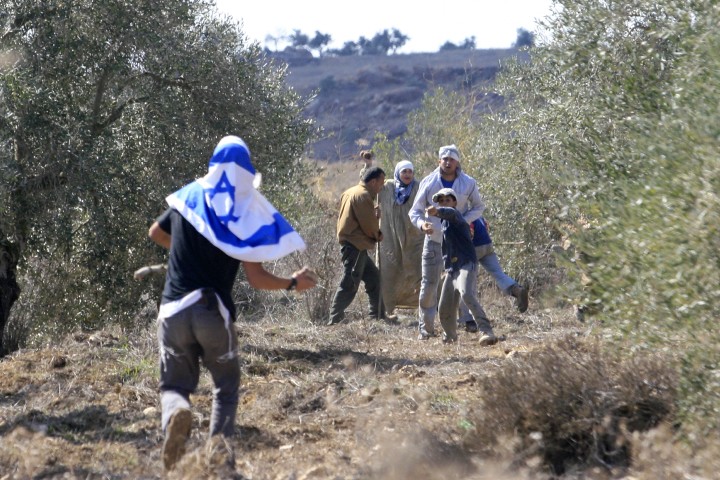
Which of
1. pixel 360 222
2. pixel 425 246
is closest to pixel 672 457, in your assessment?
pixel 425 246

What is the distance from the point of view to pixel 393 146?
65.5 feet

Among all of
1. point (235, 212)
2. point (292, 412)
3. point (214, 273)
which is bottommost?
point (292, 412)

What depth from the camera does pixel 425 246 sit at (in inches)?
409

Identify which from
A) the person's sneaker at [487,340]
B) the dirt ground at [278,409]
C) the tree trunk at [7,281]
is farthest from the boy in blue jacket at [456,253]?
the tree trunk at [7,281]

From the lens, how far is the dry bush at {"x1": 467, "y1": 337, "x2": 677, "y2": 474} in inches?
204

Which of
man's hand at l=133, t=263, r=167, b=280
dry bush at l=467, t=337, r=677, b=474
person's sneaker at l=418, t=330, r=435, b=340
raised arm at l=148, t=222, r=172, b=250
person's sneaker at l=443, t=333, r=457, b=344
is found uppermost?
raised arm at l=148, t=222, r=172, b=250

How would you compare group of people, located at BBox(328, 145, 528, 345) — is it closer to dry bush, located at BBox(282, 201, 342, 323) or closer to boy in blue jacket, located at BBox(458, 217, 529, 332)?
boy in blue jacket, located at BBox(458, 217, 529, 332)

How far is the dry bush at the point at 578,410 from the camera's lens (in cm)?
518

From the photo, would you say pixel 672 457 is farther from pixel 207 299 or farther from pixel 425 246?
pixel 425 246

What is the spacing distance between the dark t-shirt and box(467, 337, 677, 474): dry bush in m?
1.51

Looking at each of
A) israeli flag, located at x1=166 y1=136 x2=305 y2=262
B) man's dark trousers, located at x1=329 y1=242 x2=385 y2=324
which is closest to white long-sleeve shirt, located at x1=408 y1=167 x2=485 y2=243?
man's dark trousers, located at x1=329 y1=242 x2=385 y2=324

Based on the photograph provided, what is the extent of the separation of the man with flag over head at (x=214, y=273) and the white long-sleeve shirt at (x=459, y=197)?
15.1 ft

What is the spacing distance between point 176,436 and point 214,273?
81 centimetres

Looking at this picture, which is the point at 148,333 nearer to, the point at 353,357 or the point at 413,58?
the point at 353,357
